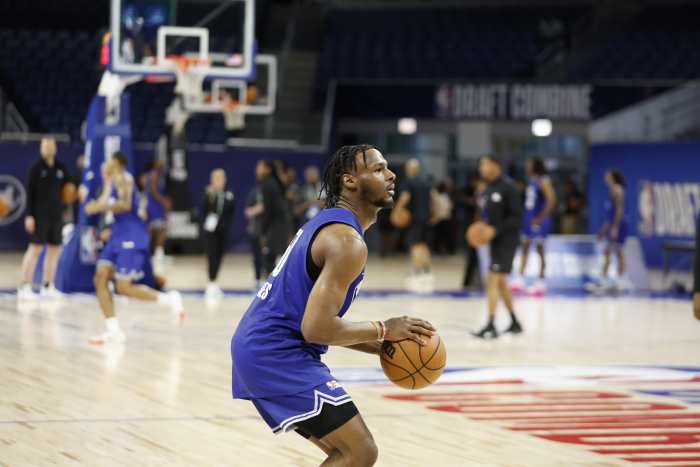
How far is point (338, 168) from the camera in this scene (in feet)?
14.4

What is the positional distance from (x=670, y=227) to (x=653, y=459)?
15.5 m

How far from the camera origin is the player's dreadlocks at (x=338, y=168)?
4.35 meters

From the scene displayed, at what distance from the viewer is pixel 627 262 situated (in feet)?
58.3

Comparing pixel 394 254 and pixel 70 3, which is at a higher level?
pixel 70 3

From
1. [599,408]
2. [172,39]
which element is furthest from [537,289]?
[599,408]

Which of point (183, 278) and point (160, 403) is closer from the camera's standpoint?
point (160, 403)

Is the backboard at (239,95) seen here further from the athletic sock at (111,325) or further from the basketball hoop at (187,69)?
the athletic sock at (111,325)

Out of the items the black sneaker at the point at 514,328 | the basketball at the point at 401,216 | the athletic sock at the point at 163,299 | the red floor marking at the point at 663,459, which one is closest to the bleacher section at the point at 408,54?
the basketball at the point at 401,216

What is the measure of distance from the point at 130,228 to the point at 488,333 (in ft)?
11.7

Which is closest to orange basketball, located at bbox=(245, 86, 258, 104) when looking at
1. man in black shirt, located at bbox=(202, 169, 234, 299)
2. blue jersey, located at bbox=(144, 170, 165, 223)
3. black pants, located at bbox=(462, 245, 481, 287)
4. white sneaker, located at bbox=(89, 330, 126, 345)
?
blue jersey, located at bbox=(144, 170, 165, 223)

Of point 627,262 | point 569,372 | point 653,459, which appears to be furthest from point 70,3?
point 653,459

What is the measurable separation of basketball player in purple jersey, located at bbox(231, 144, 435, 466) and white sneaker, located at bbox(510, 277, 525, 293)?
12654 mm

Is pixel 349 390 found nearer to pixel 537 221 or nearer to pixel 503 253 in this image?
pixel 503 253

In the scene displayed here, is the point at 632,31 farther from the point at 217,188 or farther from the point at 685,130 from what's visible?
the point at 217,188
